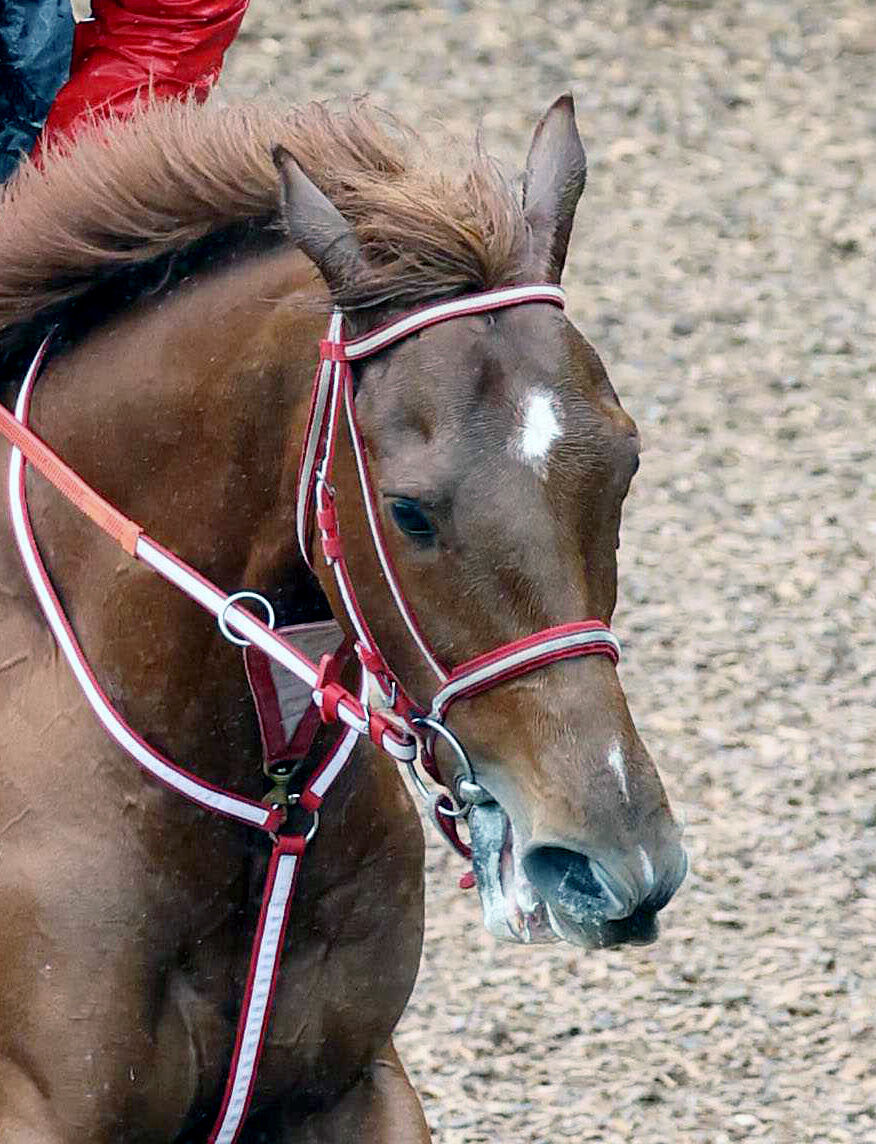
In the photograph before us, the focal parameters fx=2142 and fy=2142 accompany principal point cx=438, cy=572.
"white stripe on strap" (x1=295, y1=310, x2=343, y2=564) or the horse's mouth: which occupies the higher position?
"white stripe on strap" (x1=295, y1=310, x2=343, y2=564)

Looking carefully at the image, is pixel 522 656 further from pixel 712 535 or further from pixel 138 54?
pixel 712 535

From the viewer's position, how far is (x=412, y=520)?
261 centimetres

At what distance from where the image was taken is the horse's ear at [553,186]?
281cm

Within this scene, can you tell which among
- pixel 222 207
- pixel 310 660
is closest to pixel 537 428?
pixel 310 660

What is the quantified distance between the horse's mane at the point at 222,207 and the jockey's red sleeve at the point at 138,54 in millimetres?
483

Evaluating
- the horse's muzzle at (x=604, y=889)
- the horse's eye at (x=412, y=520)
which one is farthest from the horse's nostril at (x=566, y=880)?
the horse's eye at (x=412, y=520)

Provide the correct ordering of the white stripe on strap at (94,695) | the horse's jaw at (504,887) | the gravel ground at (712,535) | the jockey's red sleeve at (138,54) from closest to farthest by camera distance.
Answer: the horse's jaw at (504,887)
the white stripe on strap at (94,695)
the jockey's red sleeve at (138,54)
the gravel ground at (712,535)

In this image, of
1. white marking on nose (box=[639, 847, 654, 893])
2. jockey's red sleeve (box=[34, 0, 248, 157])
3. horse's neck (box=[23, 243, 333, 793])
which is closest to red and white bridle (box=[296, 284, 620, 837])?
horse's neck (box=[23, 243, 333, 793])

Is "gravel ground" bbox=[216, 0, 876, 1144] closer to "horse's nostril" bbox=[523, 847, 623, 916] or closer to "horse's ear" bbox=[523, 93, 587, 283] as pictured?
"horse's ear" bbox=[523, 93, 587, 283]

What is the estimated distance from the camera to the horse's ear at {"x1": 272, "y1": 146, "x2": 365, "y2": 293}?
8.76 feet

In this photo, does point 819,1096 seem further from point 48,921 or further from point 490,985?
point 48,921

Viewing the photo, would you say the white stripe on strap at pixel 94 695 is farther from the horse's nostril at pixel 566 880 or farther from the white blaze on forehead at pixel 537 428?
the white blaze on forehead at pixel 537 428

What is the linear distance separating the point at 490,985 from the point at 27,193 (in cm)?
284

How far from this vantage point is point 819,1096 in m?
5.05
